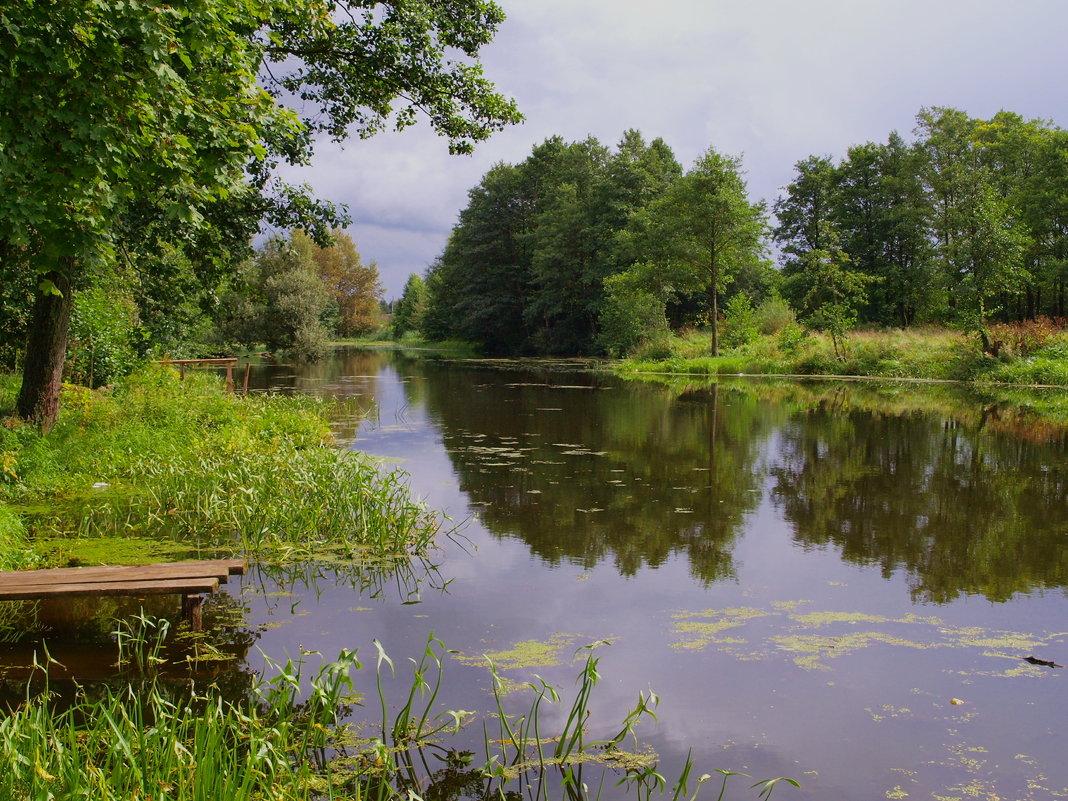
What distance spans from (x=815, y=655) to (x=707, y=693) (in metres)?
0.93

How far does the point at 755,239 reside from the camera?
34000 mm

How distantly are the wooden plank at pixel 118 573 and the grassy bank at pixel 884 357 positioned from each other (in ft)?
82.9

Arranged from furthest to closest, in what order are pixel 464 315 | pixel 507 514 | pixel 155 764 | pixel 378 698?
pixel 464 315, pixel 507 514, pixel 378 698, pixel 155 764

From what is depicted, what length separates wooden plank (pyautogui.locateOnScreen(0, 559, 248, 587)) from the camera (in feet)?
14.6

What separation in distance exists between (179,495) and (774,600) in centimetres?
546

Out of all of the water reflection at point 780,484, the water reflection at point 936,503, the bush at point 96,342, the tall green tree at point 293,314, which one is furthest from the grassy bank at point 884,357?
the bush at point 96,342

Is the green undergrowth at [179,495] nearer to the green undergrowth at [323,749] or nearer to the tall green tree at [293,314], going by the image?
the green undergrowth at [323,749]

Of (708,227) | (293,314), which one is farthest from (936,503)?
(293,314)

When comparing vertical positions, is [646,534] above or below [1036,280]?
below

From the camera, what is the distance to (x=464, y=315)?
58.0m

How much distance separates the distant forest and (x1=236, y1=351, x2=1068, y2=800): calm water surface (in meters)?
18.3

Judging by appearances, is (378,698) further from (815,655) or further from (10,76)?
(10,76)

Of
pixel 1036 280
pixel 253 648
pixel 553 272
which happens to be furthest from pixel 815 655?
pixel 553 272

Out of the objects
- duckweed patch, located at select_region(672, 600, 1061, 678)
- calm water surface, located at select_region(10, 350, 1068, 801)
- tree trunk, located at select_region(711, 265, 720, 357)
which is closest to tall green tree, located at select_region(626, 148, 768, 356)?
tree trunk, located at select_region(711, 265, 720, 357)
